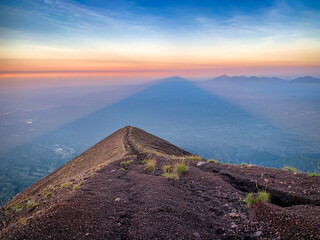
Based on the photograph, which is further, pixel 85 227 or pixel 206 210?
pixel 206 210

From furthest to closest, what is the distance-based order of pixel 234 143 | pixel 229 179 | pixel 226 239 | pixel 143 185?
pixel 234 143
pixel 229 179
pixel 143 185
pixel 226 239

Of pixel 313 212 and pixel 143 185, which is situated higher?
pixel 313 212

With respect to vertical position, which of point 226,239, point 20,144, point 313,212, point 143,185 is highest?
point 313,212

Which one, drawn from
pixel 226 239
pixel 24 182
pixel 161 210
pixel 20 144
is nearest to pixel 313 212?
pixel 226 239

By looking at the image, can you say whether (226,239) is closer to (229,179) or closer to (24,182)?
(229,179)

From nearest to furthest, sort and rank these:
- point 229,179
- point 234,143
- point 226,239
A: point 226,239 → point 229,179 → point 234,143

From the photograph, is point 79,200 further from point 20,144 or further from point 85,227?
point 20,144

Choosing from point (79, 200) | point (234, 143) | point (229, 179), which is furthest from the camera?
point (234, 143)

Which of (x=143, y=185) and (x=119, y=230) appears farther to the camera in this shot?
(x=143, y=185)

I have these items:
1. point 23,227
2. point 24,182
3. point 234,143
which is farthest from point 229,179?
point 234,143
